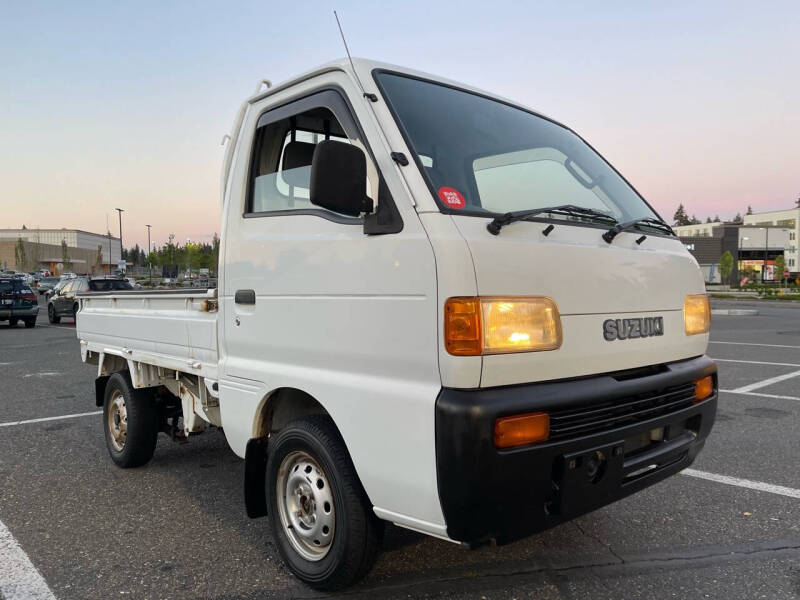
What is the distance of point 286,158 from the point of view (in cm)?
317

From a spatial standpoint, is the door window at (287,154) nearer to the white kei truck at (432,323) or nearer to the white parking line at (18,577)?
the white kei truck at (432,323)

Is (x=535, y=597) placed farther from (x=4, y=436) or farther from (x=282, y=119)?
(x=4, y=436)

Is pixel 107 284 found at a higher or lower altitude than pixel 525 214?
lower

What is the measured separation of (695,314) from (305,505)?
2068 millimetres

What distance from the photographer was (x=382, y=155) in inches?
95.7

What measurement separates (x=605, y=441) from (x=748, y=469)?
2.89m

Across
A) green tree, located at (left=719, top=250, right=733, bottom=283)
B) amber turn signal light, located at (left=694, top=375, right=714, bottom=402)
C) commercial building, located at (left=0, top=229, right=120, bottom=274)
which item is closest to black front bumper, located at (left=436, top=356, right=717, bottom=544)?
amber turn signal light, located at (left=694, top=375, right=714, bottom=402)

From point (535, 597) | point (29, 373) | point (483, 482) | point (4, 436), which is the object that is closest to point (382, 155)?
point (483, 482)

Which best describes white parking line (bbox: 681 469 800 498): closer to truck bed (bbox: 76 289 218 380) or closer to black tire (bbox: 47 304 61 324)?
truck bed (bbox: 76 289 218 380)

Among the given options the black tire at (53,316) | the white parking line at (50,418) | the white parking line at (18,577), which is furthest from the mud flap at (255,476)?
the black tire at (53,316)

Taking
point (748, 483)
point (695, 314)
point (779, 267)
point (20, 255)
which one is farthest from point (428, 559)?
point (20, 255)

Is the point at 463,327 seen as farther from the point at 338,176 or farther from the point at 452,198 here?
the point at 338,176

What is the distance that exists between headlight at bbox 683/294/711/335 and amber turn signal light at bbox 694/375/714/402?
0.23 meters

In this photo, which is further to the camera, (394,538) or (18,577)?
(394,538)
